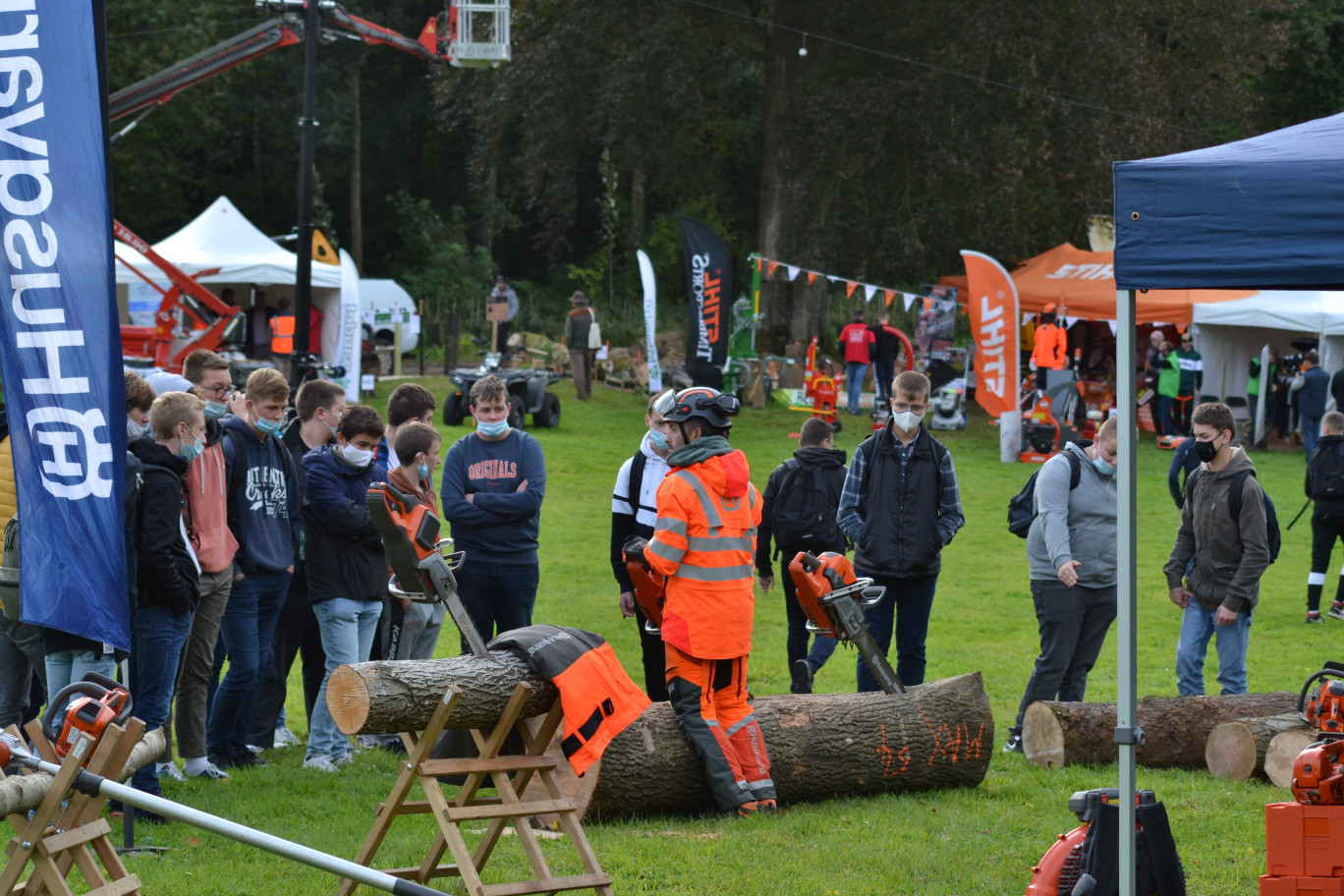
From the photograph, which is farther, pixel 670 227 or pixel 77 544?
pixel 670 227

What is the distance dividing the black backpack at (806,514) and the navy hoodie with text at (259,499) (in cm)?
301

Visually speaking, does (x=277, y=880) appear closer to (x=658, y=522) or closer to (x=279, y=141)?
(x=658, y=522)

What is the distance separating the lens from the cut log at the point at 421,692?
4.40 metres

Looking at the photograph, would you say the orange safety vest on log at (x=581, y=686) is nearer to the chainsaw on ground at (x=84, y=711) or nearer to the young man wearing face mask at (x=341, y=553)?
the chainsaw on ground at (x=84, y=711)

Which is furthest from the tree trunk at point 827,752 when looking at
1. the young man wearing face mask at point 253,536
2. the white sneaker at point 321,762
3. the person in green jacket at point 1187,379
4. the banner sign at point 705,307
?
the person in green jacket at point 1187,379

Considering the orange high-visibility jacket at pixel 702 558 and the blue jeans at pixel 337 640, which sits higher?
the orange high-visibility jacket at pixel 702 558

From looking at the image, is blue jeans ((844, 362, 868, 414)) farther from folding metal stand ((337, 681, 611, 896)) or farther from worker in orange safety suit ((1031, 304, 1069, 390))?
folding metal stand ((337, 681, 611, 896))

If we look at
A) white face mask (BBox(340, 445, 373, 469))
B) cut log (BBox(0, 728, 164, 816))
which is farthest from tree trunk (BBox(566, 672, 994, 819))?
cut log (BBox(0, 728, 164, 816))

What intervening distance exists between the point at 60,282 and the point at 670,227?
114 feet

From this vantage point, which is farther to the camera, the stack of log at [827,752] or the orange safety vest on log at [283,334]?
the orange safety vest on log at [283,334]

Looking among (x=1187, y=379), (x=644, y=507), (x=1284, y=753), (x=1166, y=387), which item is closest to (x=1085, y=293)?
(x=1166, y=387)

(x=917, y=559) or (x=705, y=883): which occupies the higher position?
(x=917, y=559)

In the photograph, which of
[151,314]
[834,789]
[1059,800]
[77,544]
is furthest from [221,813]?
[151,314]

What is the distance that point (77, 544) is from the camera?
4738mm
